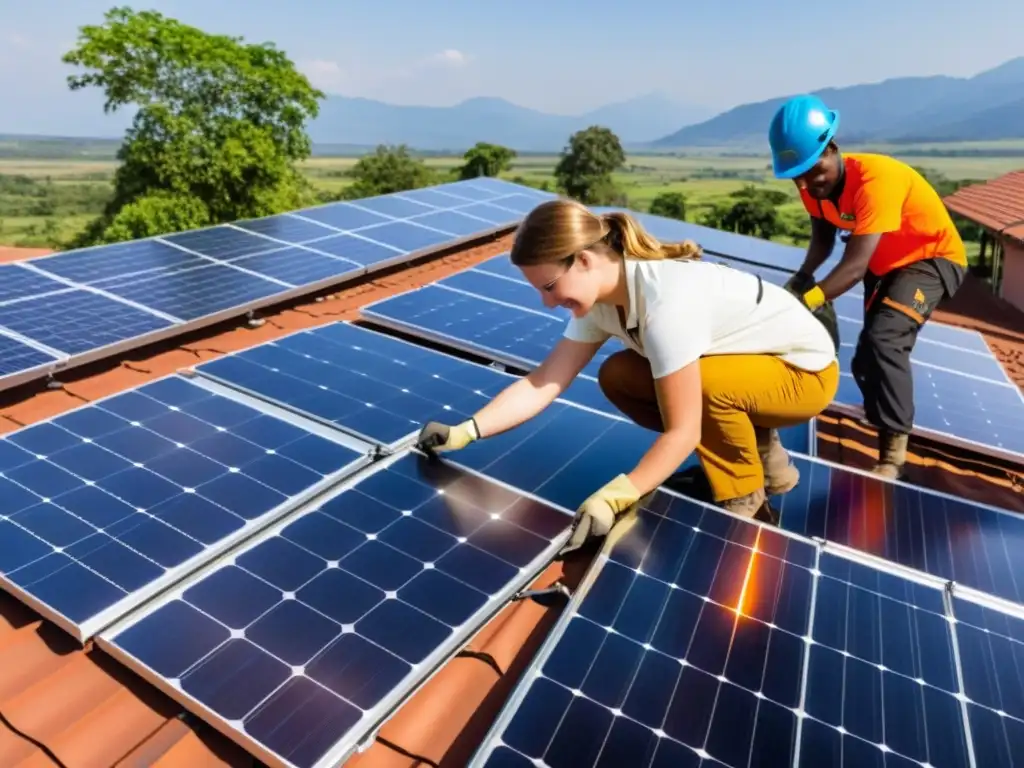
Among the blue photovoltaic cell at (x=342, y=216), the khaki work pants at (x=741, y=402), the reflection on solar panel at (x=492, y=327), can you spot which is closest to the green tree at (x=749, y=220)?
the blue photovoltaic cell at (x=342, y=216)

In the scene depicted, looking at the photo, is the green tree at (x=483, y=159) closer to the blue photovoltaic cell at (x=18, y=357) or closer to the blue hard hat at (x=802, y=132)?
the blue photovoltaic cell at (x=18, y=357)

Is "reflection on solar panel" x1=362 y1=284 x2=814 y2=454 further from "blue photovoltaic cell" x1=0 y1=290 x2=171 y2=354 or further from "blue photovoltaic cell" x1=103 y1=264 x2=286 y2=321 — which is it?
"blue photovoltaic cell" x1=0 y1=290 x2=171 y2=354

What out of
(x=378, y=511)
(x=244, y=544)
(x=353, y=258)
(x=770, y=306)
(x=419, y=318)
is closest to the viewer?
(x=244, y=544)

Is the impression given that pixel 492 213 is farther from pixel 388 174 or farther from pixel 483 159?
pixel 388 174

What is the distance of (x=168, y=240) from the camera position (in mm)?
9648

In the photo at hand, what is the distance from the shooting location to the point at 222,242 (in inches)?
384

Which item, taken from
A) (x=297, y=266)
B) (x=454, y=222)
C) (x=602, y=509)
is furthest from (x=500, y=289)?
(x=602, y=509)

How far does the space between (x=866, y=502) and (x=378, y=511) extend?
336 cm

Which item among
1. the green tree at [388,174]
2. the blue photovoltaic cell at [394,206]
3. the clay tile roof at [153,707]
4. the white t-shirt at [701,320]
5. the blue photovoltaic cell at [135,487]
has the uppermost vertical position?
the white t-shirt at [701,320]

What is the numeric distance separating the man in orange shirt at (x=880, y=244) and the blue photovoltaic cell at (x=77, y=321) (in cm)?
579

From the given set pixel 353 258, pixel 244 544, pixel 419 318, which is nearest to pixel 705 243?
pixel 353 258

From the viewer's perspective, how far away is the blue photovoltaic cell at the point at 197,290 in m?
7.15

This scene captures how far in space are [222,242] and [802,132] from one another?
25.8ft

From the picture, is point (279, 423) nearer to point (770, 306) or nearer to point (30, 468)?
point (30, 468)
